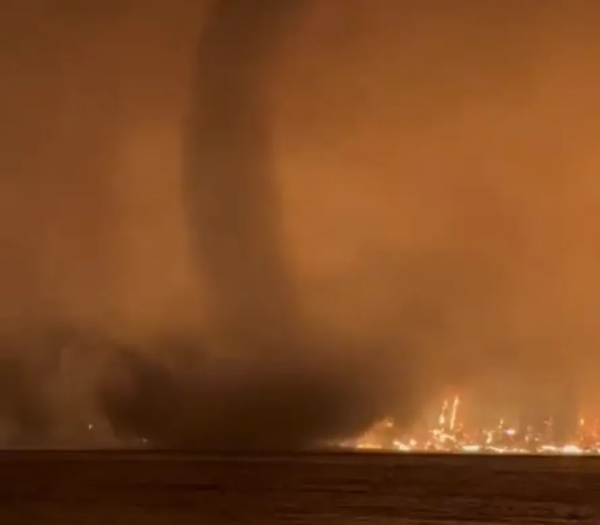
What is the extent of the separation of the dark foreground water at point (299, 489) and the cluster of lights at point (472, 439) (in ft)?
0.53

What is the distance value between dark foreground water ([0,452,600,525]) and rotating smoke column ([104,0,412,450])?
164 mm

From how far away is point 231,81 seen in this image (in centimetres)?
122

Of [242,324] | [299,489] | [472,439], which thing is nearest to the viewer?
[299,489]

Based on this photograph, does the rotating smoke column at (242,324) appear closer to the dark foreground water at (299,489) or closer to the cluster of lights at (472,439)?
the cluster of lights at (472,439)

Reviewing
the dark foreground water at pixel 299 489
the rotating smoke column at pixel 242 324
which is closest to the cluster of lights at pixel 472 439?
the rotating smoke column at pixel 242 324

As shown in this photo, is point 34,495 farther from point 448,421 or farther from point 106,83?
point 106,83

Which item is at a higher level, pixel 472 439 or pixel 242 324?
pixel 242 324

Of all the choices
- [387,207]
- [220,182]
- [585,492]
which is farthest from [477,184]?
[585,492]

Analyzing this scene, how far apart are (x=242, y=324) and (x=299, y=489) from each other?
1.09 ft

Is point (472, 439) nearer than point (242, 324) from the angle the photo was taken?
Yes

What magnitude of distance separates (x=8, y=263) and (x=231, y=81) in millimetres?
390

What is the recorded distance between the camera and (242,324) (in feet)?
3.72

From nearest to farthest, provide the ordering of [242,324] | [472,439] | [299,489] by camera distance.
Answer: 1. [299,489]
2. [472,439]
3. [242,324]

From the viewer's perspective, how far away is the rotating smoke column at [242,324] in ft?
3.51
